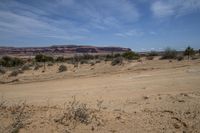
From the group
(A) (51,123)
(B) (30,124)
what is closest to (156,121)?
(A) (51,123)

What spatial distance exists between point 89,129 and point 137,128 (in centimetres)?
143

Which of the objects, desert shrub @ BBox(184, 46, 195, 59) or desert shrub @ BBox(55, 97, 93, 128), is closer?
desert shrub @ BBox(55, 97, 93, 128)

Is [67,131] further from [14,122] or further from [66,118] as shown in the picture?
[14,122]

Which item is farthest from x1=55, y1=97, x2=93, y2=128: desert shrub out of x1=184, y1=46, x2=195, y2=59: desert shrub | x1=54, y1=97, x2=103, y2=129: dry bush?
x1=184, y1=46, x2=195, y2=59: desert shrub

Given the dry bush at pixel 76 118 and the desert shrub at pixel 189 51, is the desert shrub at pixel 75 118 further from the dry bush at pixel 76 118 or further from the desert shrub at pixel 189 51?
the desert shrub at pixel 189 51

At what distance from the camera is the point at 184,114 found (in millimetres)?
7207

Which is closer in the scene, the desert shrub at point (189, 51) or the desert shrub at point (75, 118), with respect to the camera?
the desert shrub at point (75, 118)

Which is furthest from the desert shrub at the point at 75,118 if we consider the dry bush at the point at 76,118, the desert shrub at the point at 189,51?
the desert shrub at the point at 189,51

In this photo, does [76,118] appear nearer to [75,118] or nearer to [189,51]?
[75,118]

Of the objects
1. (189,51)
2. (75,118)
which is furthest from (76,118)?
(189,51)

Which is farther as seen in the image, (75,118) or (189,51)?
(189,51)

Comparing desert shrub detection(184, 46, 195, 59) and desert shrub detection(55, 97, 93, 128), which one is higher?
desert shrub detection(184, 46, 195, 59)

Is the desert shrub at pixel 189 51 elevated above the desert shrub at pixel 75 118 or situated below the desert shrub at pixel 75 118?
above

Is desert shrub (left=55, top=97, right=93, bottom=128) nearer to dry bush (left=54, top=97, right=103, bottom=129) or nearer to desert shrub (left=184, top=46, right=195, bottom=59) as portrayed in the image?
dry bush (left=54, top=97, right=103, bottom=129)
